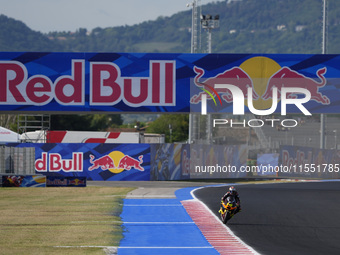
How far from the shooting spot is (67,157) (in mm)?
50250

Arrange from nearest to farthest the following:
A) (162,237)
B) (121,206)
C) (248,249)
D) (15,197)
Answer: (248,249) → (162,237) → (121,206) → (15,197)

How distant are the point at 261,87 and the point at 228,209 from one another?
691 inches

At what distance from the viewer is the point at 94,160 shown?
5038 centimetres

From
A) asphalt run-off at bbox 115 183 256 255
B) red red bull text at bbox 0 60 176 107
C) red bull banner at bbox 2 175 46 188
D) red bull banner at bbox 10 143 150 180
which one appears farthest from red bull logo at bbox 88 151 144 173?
asphalt run-off at bbox 115 183 256 255

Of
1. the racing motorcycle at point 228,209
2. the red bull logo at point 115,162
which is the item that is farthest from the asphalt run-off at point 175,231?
the red bull logo at point 115,162

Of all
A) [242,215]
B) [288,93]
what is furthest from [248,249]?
[288,93]

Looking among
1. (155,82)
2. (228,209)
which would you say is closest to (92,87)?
(155,82)

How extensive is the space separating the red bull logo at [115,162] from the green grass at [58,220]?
10.2 metres

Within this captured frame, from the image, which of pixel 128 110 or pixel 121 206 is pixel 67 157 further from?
pixel 121 206

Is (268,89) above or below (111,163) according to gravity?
above

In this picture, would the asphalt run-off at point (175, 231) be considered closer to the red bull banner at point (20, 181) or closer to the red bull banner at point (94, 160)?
the red bull banner at point (20, 181)

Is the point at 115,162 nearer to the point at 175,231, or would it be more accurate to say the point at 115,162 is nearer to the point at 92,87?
the point at 92,87

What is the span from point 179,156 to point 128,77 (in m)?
13.3

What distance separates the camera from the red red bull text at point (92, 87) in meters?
40.4
